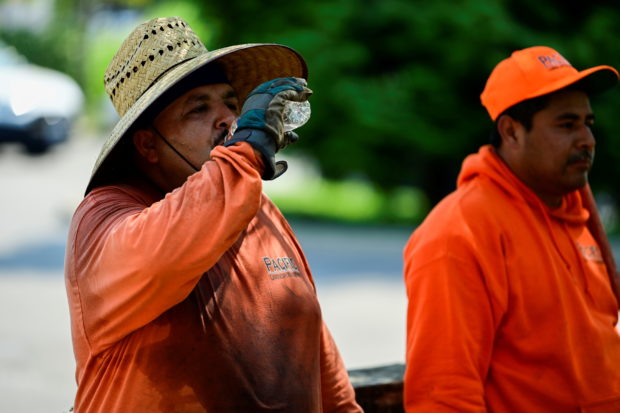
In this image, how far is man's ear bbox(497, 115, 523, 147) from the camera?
3.44 metres

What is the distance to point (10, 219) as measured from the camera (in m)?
13.3

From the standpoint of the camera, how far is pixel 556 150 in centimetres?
338

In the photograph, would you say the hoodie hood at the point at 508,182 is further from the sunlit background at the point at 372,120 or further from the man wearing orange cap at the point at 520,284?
the sunlit background at the point at 372,120

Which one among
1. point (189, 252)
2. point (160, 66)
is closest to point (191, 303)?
point (189, 252)

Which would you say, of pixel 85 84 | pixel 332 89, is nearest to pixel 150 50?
pixel 332 89

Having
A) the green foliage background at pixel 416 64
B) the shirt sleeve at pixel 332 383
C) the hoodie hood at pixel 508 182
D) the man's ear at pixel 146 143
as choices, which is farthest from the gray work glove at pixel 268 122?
the green foliage background at pixel 416 64

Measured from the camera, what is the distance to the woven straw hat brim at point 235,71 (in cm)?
246

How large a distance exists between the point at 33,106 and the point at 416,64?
293 inches

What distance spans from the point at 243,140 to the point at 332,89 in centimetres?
1143

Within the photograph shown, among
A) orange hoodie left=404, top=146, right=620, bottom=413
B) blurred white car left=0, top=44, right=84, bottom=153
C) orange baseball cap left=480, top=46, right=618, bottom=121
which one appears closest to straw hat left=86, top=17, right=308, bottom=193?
orange hoodie left=404, top=146, right=620, bottom=413

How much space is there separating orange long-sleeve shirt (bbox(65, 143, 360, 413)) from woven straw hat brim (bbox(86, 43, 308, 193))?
14 centimetres

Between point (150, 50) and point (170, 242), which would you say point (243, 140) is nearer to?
point (170, 242)

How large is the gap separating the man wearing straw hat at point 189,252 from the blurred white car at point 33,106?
1473 centimetres

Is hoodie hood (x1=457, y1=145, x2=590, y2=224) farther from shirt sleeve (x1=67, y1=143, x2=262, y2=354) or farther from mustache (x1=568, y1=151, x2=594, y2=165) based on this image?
shirt sleeve (x1=67, y1=143, x2=262, y2=354)
